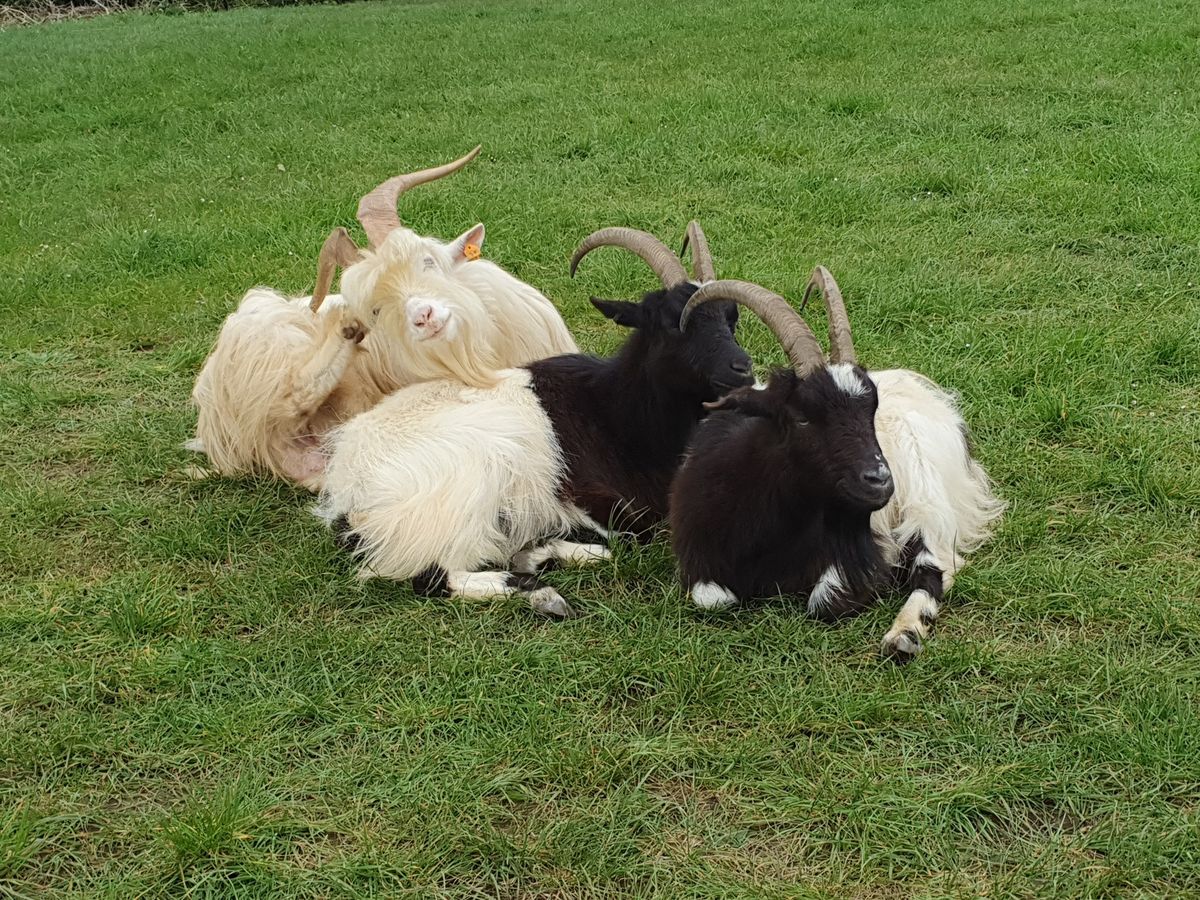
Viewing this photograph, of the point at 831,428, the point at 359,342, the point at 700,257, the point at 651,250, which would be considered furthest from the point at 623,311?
the point at 831,428

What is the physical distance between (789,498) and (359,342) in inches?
78.4

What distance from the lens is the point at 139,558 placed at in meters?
4.34

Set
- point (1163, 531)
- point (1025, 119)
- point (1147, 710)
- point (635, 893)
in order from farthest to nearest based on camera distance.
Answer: point (1025, 119)
point (1163, 531)
point (1147, 710)
point (635, 893)

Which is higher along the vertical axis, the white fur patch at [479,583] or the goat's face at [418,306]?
the goat's face at [418,306]

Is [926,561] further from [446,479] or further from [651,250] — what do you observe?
[446,479]

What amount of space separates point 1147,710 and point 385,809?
2.11 metres

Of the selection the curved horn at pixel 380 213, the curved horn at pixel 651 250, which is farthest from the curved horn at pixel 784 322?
the curved horn at pixel 380 213

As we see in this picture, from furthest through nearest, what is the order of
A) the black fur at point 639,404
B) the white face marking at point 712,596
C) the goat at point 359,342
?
the goat at point 359,342 < the black fur at point 639,404 < the white face marking at point 712,596

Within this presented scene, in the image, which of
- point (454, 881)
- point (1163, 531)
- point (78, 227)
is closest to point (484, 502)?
point (454, 881)

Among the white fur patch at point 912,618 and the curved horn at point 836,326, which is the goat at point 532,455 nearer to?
the curved horn at point 836,326

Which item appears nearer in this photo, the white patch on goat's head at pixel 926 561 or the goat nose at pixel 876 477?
the goat nose at pixel 876 477

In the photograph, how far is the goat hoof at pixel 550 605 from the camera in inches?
152

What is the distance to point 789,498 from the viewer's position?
3.70 m

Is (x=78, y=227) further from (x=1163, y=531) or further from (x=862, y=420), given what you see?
(x=1163, y=531)
